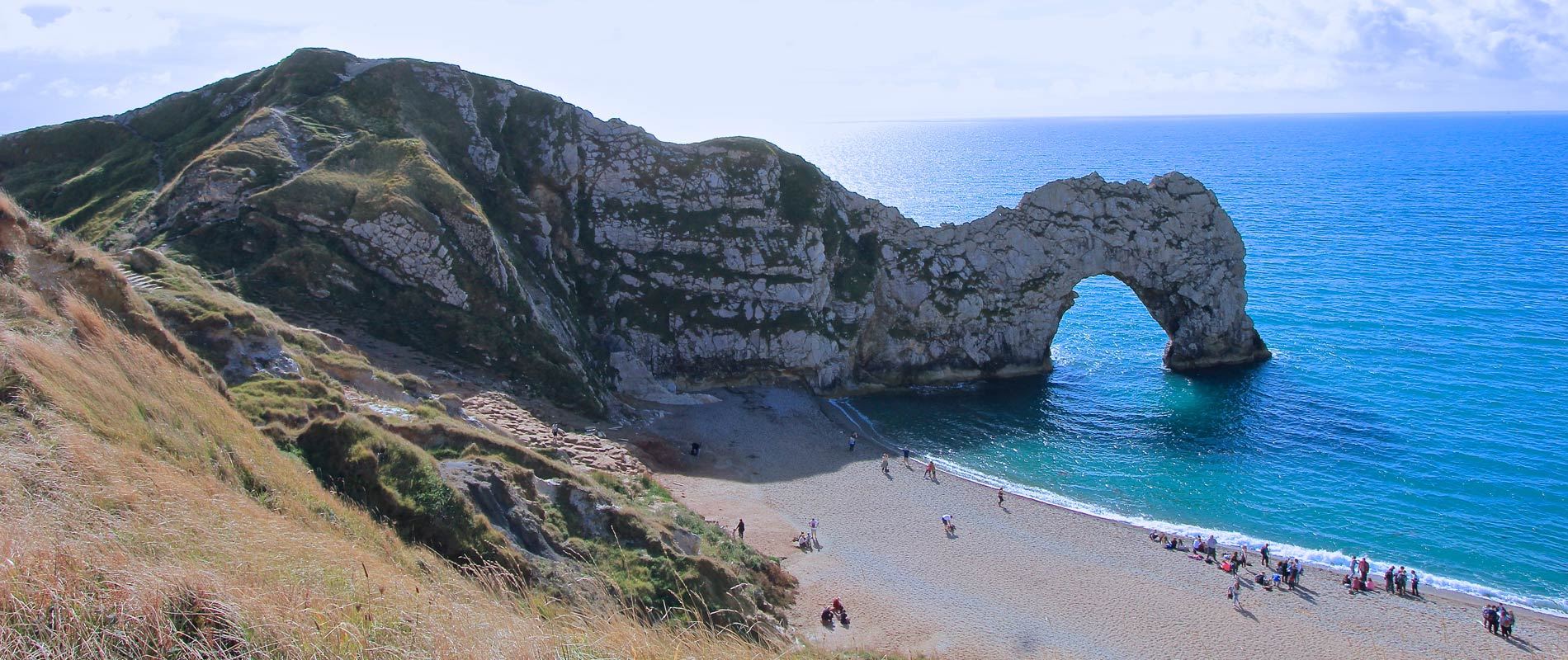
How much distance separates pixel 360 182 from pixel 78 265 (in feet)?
89.9

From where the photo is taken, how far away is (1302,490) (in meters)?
43.8

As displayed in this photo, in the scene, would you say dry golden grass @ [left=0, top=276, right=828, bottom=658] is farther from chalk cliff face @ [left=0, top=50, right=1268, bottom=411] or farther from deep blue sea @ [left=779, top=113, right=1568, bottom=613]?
deep blue sea @ [left=779, top=113, right=1568, bottom=613]

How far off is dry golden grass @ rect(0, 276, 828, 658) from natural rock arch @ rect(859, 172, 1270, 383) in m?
49.3

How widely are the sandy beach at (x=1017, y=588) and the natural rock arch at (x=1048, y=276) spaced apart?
57.9 ft

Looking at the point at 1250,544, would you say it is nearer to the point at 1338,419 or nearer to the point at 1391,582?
the point at 1391,582

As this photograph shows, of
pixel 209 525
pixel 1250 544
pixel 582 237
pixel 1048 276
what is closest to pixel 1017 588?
pixel 1250 544

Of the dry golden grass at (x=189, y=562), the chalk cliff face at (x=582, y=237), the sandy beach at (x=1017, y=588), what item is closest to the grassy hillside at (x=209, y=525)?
the dry golden grass at (x=189, y=562)

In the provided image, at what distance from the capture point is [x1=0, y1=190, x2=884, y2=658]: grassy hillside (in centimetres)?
685

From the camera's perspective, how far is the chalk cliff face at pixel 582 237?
41781mm

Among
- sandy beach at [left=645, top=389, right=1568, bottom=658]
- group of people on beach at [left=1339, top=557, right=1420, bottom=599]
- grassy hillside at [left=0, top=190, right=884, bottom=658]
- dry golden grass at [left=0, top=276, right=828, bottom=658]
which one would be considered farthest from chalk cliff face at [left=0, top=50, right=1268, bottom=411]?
group of people on beach at [left=1339, top=557, right=1420, bottom=599]

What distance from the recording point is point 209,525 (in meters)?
8.86

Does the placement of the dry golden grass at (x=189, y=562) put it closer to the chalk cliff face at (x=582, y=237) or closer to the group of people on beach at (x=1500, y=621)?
the chalk cliff face at (x=582, y=237)

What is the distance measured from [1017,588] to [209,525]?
99.5 feet

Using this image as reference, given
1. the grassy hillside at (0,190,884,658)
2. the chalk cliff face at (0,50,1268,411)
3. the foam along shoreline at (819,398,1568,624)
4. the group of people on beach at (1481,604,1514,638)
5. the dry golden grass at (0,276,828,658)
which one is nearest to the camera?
the dry golden grass at (0,276,828,658)
